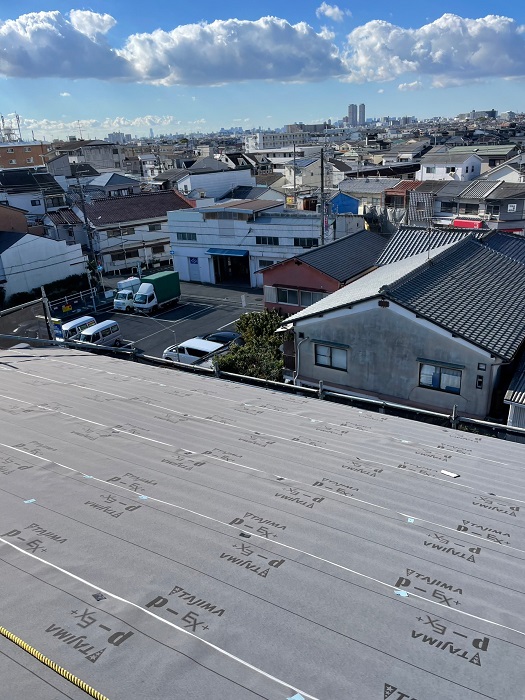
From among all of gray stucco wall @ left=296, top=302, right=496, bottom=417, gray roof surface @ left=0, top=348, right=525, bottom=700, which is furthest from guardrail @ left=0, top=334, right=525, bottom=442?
gray roof surface @ left=0, top=348, right=525, bottom=700

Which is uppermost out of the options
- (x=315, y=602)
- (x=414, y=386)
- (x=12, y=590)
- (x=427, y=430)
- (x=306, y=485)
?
(x=12, y=590)

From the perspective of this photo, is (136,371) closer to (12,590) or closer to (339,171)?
(12,590)

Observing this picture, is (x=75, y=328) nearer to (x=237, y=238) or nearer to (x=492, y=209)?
(x=237, y=238)

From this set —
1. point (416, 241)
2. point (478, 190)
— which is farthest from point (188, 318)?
point (478, 190)

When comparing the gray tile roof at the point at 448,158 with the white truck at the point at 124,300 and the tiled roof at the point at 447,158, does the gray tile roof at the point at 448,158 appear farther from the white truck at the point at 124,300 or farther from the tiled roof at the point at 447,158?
the white truck at the point at 124,300

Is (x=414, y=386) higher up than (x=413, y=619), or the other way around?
(x=413, y=619)

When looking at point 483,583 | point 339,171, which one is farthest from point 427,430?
point 339,171

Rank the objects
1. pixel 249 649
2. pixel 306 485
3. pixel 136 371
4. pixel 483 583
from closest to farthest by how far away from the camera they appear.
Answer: pixel 249 649 → pixel 483 583 → pixel 306 485 → pixel 136 371
